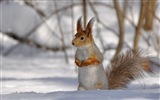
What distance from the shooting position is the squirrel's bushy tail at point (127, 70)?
3.14 metres

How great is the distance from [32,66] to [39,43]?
1686mm

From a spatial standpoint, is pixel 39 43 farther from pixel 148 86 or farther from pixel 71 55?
pixel 148 86

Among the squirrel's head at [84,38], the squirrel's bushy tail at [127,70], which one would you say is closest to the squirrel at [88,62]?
the squirrel's head at [84,38]

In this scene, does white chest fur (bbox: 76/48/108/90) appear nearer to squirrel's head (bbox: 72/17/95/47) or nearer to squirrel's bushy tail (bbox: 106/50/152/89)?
squirrel's head (bbox: 72/17/95/47)

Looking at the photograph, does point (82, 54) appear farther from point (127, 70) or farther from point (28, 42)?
point (28, 42)

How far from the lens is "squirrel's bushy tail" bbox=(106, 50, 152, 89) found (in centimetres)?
314

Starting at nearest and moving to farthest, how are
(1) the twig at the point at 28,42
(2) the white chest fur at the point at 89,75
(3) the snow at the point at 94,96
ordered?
(3) the snow at the point at 94,96
(2) the white chest fur at the point at 89,75
(1) the twig at the point at 28,42

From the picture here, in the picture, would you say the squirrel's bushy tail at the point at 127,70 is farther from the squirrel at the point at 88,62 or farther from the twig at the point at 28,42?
the twig at the point at 28,42

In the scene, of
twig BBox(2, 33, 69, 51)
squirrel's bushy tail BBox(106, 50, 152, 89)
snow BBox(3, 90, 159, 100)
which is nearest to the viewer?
snow BBox(3, 90, 159, 100)

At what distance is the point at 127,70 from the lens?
3154 millimetres

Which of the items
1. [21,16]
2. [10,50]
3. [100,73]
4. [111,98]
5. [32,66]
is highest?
[21,16]

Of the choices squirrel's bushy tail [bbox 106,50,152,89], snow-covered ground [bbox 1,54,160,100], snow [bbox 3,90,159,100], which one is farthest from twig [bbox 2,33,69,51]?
snow [bbox 3,90,159,100]

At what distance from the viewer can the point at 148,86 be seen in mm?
3881

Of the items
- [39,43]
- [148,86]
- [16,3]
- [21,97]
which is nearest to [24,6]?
[16,3]
